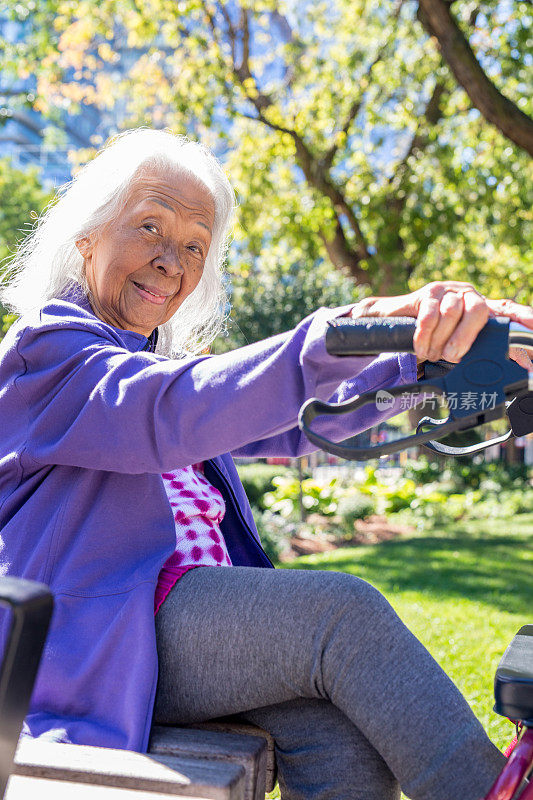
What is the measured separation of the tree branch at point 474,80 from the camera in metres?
6.82

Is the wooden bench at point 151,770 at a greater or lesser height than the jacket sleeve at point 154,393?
lesser

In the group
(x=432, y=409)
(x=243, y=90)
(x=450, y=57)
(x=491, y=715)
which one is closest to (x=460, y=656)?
(x=491, y=715)

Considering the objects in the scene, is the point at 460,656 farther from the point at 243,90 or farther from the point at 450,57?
the point at 243,90

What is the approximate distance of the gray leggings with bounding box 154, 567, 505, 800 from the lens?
1217 mm

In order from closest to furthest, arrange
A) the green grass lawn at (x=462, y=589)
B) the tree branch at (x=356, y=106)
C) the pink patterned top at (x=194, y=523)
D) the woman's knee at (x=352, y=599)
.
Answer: the woman's knee at (x=352, y=599) < the pink patterned top at (x=194, y=523) < the green grass lawn at (x=462, y=589) < the tree branch at (x=356, y=106)

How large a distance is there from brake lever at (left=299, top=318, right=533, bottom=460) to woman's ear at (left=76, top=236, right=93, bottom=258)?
1019 millimetres

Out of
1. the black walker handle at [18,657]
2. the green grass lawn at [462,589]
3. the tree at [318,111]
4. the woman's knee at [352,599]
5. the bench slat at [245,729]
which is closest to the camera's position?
the black walker handle at [18,657]

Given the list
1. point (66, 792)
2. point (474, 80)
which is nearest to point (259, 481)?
point (474, 80)

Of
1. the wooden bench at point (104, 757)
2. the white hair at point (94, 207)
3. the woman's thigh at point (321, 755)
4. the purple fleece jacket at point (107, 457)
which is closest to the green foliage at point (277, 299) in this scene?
the white hair at point (94, 207)

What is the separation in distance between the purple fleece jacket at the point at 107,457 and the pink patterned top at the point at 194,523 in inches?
3.7

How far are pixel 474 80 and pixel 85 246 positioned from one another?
5933mm

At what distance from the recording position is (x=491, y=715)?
11.8 ft

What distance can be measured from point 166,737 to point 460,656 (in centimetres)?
358

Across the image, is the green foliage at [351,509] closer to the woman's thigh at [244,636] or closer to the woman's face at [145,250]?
the woman's face at [145,250]
